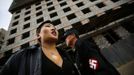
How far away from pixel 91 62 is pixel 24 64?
1241 millimetres

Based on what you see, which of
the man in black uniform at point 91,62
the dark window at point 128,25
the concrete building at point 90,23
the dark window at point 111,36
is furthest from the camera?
the dark window at point 128,25

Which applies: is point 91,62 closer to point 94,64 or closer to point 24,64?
point 94,64

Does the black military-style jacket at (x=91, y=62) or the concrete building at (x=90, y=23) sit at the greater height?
the black military-style jacket at (x=91, y=62)

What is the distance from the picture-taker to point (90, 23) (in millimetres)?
14852

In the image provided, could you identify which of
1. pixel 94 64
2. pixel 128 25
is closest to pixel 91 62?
pixel 94 64

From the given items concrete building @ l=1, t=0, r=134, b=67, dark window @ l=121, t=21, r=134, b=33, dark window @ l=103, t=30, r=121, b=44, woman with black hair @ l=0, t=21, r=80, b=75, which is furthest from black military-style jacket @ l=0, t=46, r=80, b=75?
dark window @ l=121, t=21, r=134, b=33

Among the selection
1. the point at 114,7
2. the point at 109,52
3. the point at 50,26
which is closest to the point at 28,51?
the point at 50,26

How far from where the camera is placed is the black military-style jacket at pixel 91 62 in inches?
106

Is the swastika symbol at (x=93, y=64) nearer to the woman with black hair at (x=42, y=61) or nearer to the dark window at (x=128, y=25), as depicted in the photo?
the woman with black hair at (x=42, y=61)

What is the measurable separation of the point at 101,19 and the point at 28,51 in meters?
13.6

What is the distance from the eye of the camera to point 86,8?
1794 centimetres

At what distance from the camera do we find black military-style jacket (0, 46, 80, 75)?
77.0 inches

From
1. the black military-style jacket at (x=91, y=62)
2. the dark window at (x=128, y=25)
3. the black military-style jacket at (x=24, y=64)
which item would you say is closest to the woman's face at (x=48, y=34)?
the black military-style jacket at (x=24, y=64)

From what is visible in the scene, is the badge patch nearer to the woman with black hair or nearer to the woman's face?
the woman with black hair
